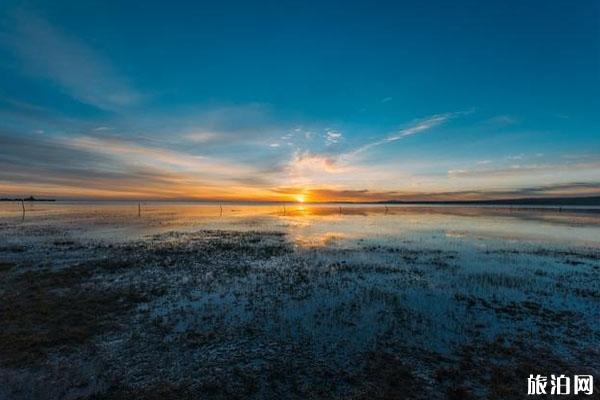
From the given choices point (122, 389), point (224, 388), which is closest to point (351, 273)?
point (224, 388)

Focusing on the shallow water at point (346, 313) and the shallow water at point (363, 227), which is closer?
the shallow water at point (346, 313)

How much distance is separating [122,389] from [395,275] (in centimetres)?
1744

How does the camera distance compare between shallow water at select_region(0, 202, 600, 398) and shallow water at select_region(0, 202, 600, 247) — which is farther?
shallow water at select_region(0, 202, 600, 247)

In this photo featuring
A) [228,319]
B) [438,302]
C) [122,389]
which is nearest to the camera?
[122,389]

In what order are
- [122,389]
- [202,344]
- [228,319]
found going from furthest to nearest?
[228,319] → [202,344] → [122,389]

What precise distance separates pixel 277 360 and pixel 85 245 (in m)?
32.0

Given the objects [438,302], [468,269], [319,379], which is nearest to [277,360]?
[319,379]

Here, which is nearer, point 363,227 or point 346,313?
point 346,313

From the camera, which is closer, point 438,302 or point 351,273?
point 438,302

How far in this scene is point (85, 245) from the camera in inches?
1312

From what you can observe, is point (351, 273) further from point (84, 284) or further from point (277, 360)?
point (84, 284)

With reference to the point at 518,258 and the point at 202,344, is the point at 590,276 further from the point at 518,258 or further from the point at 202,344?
the point at 202,344

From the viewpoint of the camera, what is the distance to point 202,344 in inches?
448

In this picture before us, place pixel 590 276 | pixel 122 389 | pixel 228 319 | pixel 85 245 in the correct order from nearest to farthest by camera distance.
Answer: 1. pixel 122 389
2. pixel 228 319
3. pixel 590 276
4. pixel 85 245
